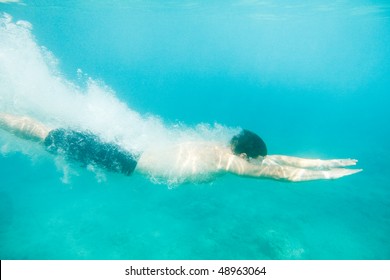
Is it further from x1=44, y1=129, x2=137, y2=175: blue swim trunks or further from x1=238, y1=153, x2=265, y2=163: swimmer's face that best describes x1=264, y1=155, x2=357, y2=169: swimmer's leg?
x1=44, y1=129, x2=137, y2=175: blue swim trunks

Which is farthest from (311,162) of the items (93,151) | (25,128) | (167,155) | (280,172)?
(25,128)

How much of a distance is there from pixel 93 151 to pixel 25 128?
1580mm

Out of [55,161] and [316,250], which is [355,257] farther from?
[55,161]

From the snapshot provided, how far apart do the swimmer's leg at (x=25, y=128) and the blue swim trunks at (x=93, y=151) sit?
444mm

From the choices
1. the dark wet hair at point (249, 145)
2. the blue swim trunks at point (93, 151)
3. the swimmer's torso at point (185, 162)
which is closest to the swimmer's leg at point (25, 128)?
the blue swim trunks at point (93, 151)

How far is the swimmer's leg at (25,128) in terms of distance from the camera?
5238 millimetres

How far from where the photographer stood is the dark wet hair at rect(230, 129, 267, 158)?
4.86 meters

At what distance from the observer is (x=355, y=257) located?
722cm

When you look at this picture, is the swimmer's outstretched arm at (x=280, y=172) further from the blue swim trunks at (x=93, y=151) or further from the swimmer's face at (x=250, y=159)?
the blue swim trunks at (x=93, y=151)

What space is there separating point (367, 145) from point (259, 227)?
1462 cm

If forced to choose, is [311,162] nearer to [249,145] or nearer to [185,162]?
[249,145]

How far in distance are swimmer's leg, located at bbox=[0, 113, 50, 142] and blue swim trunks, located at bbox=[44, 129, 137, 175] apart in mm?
444

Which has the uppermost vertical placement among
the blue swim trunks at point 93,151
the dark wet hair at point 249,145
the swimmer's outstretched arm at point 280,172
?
the dark wet hair at point 249,145

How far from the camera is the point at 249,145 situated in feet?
16.0
